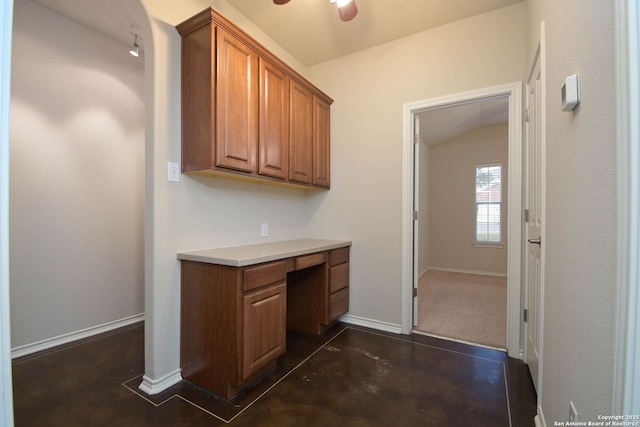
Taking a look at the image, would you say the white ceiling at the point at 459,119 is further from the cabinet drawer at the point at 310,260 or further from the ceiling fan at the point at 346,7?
the cabinet drawer at the point at 310,260

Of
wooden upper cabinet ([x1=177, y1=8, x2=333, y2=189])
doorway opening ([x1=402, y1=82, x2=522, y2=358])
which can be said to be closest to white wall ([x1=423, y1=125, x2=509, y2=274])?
doorway opening ([x1=402, y1=82, x2=522, y2=358])

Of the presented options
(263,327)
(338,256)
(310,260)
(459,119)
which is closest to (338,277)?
(338,256)

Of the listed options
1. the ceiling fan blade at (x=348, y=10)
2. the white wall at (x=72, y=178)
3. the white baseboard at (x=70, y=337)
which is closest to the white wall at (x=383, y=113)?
the ceiling fan blade at (x=348, y=10)

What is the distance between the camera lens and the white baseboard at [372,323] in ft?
8.78

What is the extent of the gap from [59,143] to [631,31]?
11.3ft

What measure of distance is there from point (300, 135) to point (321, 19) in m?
1.04

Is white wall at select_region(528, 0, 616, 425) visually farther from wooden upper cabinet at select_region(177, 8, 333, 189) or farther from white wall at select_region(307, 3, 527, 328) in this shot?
wooden upper cabinet at select_region(177, 8, 333, 189)

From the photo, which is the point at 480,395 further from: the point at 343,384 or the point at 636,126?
the point at 636,126

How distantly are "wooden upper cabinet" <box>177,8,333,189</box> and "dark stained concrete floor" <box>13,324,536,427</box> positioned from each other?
1485mm

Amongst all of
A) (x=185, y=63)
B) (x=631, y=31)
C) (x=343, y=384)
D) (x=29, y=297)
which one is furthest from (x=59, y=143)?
(x=631, y=31)

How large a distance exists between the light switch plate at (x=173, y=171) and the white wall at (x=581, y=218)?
2.11m

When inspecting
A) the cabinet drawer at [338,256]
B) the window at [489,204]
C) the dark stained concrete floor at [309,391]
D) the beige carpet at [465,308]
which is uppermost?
the window at [489,204]

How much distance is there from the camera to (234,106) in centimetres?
190

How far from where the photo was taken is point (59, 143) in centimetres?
234
